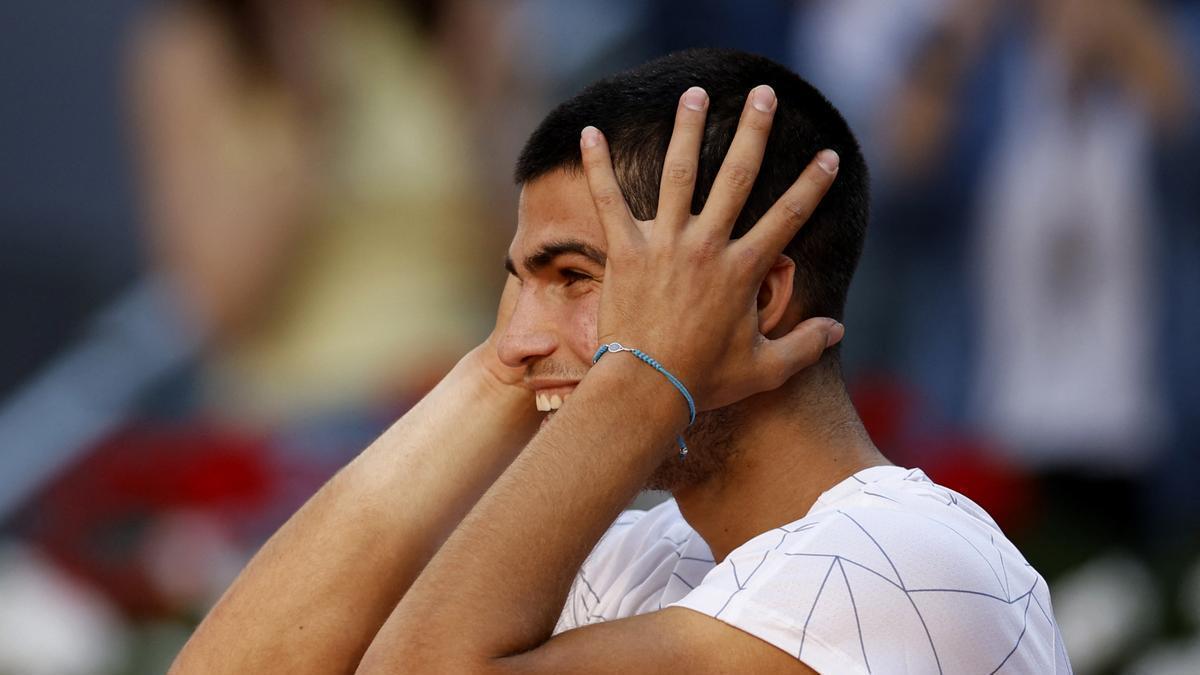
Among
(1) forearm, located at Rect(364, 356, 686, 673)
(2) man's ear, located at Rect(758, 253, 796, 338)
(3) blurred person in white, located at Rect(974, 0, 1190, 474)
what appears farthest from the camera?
(3) blurred person in white, located at Rect(974, 0, 1190, 474)

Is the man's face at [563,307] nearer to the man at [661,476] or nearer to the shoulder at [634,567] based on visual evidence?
the man at [661,476]

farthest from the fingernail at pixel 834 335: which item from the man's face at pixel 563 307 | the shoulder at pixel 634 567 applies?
the shoulder at pixel 634 567

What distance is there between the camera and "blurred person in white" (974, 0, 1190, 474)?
718cm

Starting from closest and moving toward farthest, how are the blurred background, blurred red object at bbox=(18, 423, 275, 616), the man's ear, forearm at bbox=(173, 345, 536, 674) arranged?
the man's ear
forearm at bbox=(173, 345, 536, 674)
blurred red object at bbox=(18, 423, 275, 616)
the blurred background

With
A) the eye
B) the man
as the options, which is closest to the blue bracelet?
the man

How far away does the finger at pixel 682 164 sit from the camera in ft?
8.28

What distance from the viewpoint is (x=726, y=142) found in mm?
2719

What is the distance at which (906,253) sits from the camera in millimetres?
7234

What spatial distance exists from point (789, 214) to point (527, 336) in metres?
0.53

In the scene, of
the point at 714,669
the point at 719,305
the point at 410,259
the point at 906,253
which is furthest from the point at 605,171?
the point at 906,253

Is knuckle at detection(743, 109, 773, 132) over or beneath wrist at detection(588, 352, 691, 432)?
over

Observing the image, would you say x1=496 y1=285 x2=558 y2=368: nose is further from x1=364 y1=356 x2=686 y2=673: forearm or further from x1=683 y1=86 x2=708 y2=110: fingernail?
x1=683 y1=86 x2=708 y2=110: fingernail

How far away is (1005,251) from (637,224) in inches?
199

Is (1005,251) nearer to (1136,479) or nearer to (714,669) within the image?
(1136,479)
